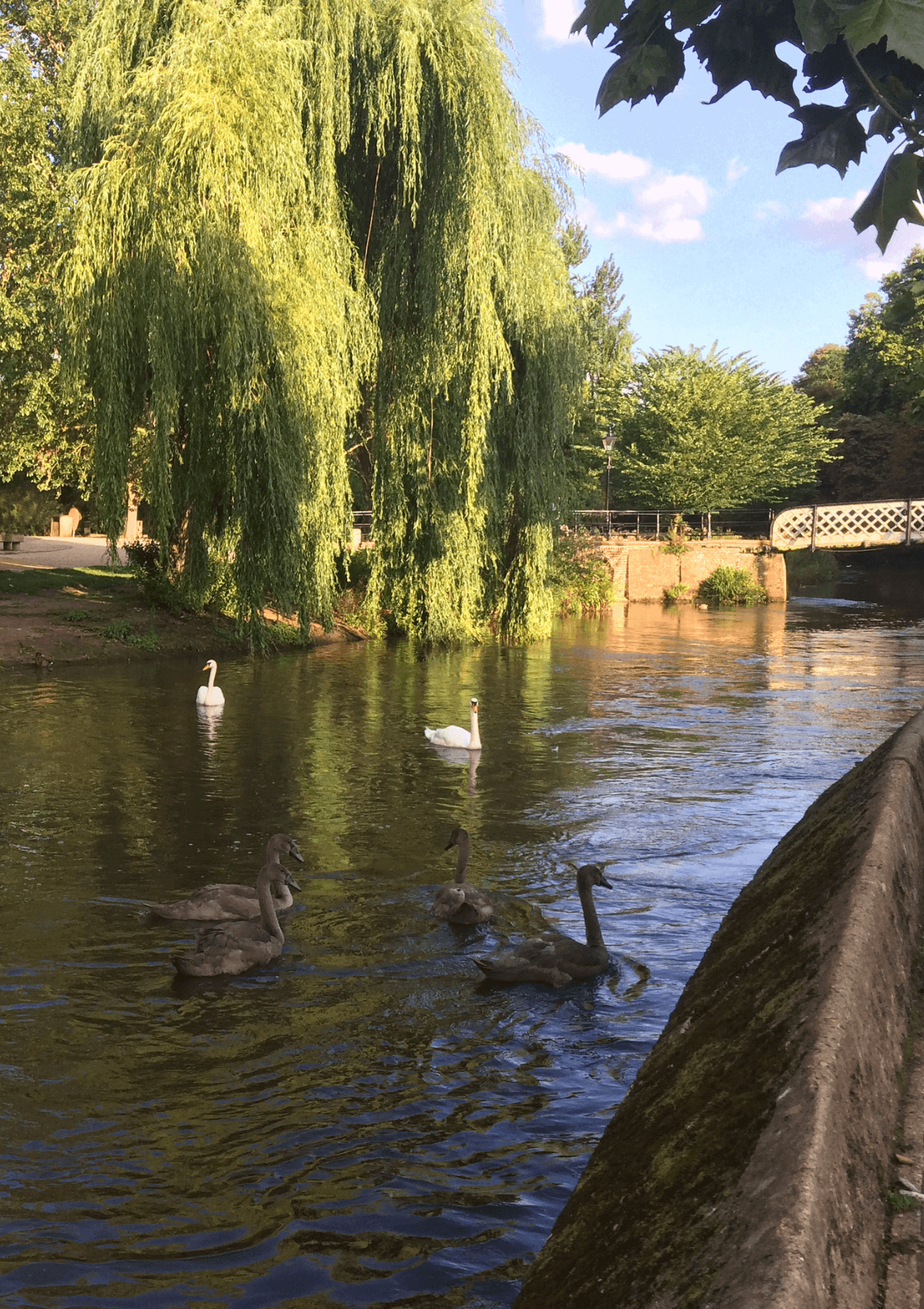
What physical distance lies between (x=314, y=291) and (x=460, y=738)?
10.0 m

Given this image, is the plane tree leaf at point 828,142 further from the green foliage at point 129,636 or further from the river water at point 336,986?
the green foliage at point 129,636

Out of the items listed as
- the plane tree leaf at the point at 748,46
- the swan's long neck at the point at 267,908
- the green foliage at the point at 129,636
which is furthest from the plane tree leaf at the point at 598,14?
the green foliage at the point at 129,636

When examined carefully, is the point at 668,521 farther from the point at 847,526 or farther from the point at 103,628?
the point at 103,628

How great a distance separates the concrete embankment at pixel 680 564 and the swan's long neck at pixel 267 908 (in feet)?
127

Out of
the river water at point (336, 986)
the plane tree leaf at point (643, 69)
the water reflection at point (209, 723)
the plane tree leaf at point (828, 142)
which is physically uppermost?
the plane tree leaf at point (643, 69)

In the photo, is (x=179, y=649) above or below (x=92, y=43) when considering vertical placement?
below

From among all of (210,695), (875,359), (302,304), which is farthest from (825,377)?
(210,695)

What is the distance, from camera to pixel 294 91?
22344 millimetres

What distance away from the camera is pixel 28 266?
30.7m

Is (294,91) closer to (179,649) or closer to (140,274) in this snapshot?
(140,274)

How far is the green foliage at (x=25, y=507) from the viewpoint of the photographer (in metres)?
56.7

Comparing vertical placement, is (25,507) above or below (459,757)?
above

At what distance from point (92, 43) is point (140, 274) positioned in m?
5.14

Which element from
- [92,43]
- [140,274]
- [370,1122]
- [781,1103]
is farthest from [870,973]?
[92,43]
